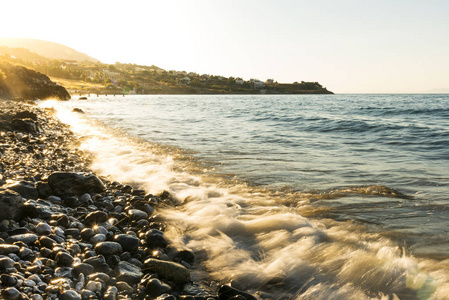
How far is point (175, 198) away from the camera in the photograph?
6.87 meters

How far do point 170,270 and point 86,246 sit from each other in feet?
4.24

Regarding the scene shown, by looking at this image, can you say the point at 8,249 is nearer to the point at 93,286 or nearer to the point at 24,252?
the point at 24,252

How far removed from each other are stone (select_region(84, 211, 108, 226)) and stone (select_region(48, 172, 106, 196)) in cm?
134

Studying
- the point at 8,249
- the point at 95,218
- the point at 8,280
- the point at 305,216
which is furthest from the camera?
the point at 305,216

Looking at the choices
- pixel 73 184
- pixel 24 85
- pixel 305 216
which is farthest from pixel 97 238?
pixel 24 85

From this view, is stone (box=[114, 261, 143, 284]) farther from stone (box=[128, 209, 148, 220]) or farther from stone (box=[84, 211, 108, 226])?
stone (box=[128, 209, 148, 220])

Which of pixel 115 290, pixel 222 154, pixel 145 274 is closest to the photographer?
pixel 115 290

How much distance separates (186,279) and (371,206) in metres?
4.29

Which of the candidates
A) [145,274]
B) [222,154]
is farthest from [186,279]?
[222,154]

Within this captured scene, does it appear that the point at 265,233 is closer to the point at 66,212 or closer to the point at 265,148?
the point at 66,212

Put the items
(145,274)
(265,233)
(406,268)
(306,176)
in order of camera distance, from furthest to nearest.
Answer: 1. (306,176)
2. (265,233)
3. (406,268)
4. (145,274)

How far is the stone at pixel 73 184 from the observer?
20.0 ft

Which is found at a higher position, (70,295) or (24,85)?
(24,85)

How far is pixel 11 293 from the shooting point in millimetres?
2814
